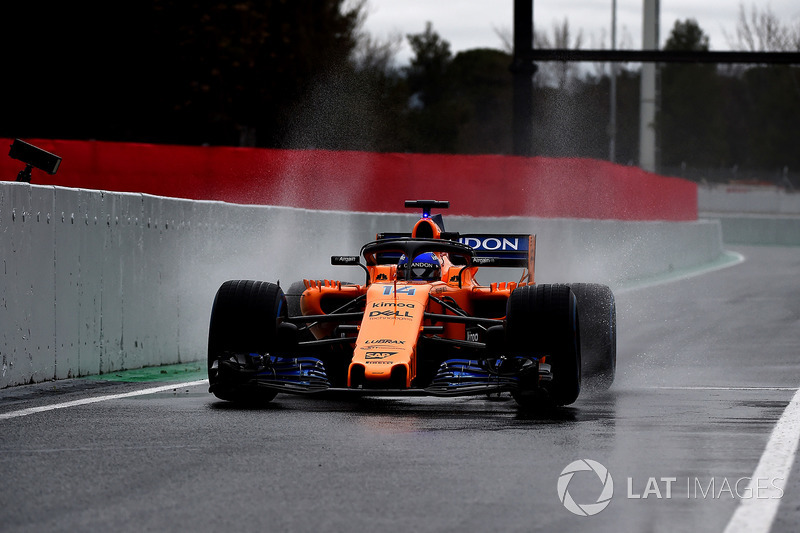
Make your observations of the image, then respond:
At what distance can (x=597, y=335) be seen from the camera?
11.5m

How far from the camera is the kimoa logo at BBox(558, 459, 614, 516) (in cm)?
615

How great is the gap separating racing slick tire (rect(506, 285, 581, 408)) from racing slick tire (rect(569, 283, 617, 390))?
1.57 metres

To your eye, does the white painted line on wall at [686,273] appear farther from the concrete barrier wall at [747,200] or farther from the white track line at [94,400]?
the concrete barrier wall at [747,200]

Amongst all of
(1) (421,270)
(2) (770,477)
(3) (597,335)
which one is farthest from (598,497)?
(3) (597,335)

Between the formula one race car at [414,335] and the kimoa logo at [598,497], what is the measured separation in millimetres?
2170

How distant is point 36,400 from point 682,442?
14.4 ft

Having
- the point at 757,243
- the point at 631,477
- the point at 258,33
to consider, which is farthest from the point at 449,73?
the point at 631,477

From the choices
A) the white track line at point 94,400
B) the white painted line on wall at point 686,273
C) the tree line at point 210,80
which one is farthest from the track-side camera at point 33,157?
the white painted line on wall at point 686,273

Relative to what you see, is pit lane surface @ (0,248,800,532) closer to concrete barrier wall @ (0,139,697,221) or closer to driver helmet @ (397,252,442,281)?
driver helmet @ (397,252,442,281)

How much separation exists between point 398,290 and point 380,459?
307 cm

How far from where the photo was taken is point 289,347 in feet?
33.9

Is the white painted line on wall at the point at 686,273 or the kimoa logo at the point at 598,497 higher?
the white painted line on wall at the point at 686,273

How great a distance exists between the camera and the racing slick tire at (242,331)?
400 inches

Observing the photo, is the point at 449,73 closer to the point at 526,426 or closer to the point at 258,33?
the point at 258,33
